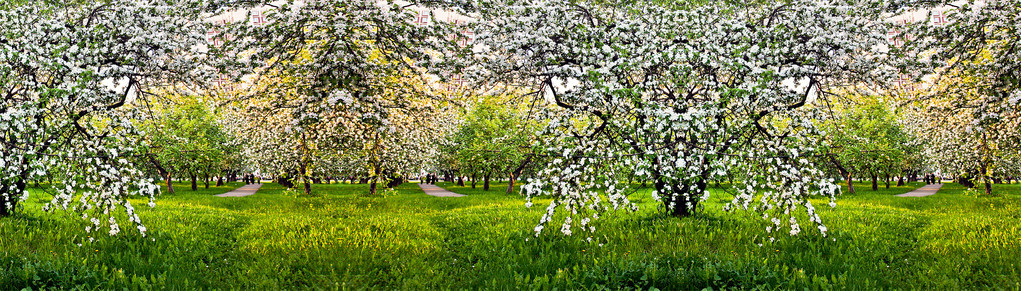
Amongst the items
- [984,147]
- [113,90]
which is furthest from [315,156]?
[984,147]

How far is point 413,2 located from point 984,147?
1496 cm

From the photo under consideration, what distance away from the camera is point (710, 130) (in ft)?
27.8

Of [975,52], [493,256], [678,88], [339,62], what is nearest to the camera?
[493,256]

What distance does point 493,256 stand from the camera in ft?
26.6

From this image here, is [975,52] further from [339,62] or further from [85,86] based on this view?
[85,86]

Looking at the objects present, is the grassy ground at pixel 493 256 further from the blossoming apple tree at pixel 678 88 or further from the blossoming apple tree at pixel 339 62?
the blossoming apple tree at pixel 339 62

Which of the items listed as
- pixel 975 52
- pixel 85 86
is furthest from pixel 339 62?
pixel 975 52

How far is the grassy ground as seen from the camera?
6.44 meters

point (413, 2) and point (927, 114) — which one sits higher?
point (413, 2)

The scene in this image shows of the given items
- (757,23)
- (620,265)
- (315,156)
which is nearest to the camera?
(620,265)

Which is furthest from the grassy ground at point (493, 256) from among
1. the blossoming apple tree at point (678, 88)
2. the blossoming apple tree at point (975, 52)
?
the blossoming apple tree at point (975, 52)

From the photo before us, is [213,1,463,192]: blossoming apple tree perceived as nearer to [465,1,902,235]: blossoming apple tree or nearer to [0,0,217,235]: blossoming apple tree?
[0,0,217,235]: blossoming apple tree

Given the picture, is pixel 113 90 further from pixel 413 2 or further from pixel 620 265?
pixel 620 265

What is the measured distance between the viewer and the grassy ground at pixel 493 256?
21.1 feet
